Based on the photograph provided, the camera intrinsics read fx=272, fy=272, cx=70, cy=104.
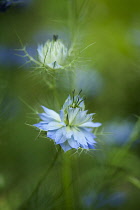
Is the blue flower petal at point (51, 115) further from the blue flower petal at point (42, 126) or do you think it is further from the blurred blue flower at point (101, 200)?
the blurred blue flower at point (101, 200)

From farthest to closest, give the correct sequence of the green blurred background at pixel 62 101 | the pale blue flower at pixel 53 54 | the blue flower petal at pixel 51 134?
the green blurred background at pixel 62 101 < the pale blue flower at pixel 53 54 < the blue flower petal at pixel 51 134

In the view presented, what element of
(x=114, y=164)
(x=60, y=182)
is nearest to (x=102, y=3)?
(x=114, y=164)

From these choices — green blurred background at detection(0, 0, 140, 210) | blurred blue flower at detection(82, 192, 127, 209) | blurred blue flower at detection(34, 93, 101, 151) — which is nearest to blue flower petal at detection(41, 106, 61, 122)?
blurred blue flower at detection(34, 93, 101, 151)

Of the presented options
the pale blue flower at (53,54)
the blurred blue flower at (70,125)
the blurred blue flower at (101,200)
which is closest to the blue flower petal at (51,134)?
the blurred blue flower at (70,125)

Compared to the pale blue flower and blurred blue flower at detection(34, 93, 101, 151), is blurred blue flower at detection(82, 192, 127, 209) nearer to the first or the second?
blurred blue flower at detection(34, 93, 101, 151)

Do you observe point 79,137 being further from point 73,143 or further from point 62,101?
point 62,101

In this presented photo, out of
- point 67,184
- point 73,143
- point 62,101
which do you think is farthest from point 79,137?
point 62,101
